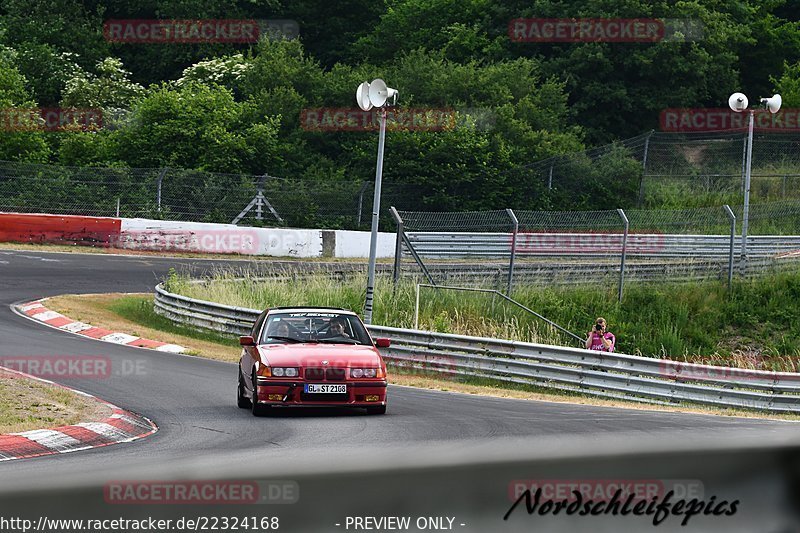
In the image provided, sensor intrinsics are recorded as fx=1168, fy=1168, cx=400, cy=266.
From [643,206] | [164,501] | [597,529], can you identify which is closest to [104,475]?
[164,501]

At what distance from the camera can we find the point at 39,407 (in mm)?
11844

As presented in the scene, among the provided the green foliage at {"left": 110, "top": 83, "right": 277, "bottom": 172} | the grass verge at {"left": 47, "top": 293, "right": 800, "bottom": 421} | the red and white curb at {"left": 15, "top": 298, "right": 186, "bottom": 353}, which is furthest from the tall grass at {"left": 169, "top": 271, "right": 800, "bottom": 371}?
the green foliage at {"left": 110, "top": 83, "right": 277, "bottom": 172}

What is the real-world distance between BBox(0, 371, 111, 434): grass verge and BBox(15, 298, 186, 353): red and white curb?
21.8ft

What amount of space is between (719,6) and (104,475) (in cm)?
5855

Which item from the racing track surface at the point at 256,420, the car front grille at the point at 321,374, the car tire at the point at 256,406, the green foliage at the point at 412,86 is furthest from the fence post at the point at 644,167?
the car tire at the point at 256,406

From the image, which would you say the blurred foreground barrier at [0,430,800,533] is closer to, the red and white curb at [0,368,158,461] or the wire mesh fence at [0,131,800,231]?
the red and white curb at [0,368,158,461]

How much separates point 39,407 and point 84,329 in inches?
405

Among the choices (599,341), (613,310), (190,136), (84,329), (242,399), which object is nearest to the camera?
(242,399)

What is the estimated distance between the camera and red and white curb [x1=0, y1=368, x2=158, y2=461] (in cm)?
961

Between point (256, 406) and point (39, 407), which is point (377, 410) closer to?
point (256, 406)

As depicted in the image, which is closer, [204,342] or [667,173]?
[204,342]

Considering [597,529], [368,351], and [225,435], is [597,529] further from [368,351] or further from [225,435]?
[368,351]

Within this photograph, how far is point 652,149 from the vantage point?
45.7 metres

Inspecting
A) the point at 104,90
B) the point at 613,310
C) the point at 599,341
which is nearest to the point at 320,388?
the point at 599,341
